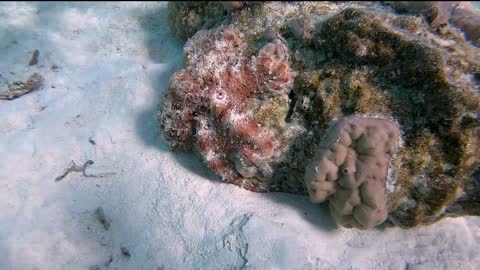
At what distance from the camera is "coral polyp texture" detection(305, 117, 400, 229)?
2436 millimetres

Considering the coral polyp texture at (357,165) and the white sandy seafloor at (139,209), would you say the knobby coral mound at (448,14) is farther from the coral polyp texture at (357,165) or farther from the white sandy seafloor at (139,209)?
the white sandy seafloor at (139,209)

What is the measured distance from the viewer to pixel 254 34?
3299mm

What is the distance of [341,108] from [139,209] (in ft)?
7.73

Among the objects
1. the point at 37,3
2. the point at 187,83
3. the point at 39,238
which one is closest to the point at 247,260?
the point at 187,83

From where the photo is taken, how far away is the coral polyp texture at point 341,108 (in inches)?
96.1

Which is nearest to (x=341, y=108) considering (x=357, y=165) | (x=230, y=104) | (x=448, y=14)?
(x=357, y=165)

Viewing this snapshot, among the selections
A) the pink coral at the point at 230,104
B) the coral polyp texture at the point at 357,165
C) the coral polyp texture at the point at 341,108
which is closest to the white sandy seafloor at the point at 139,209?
the coral polyp texture at the point at 341,108

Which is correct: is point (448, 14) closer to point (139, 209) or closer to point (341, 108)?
point (341, 108)

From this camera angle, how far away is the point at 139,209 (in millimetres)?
3174

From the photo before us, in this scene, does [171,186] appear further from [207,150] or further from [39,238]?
[39,238]

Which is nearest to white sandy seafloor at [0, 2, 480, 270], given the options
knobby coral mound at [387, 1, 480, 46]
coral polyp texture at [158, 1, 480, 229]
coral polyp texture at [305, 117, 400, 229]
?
coral polyp texture at [158, 1, 480, 229]

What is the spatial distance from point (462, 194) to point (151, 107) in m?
3.47

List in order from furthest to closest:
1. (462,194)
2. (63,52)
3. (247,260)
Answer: (63,52), (247,260), (462,194)

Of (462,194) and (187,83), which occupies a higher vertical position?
(187,83)
